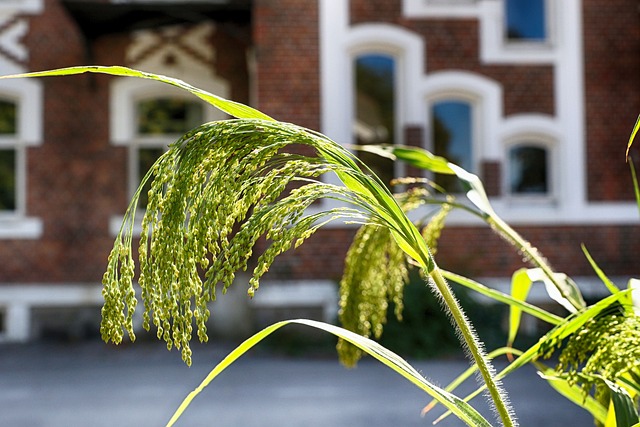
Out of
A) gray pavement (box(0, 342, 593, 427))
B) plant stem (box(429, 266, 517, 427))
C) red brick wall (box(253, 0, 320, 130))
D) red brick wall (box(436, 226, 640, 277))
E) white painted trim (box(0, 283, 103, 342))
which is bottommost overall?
gray pavement (box(0, 342, 593, 427))

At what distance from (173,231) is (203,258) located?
0.04 metres

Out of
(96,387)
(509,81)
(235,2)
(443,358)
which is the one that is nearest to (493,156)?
(509,81)

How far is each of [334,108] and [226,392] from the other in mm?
3840

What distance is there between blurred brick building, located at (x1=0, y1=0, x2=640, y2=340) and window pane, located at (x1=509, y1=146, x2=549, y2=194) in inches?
0.7

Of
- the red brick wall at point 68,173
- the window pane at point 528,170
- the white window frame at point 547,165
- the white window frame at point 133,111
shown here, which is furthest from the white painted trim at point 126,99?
the window pane at point 528,170

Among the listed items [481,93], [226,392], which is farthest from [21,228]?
[481,93]

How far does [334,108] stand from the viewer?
8.94m

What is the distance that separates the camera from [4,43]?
31.2ft

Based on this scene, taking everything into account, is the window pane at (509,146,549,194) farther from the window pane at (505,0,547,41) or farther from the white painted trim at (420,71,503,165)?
the window pane at (505,0,547,41)

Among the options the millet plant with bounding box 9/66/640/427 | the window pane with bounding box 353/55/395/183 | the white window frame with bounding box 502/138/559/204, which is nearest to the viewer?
the millet plant with bounding box 9/66/640/427

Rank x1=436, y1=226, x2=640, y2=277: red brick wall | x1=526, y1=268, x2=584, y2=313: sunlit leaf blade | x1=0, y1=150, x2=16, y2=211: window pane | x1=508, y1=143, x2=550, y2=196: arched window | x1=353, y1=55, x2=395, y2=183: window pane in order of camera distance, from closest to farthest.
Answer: x1=526, y1=268, x2=584, y2=313: sunlit leaf blade, x1=436, y1=226, x2=640, y2=277: red brick wall, x1=353, y1=55, x2=395, y2=183: window pane, x1=508, y1=143, x2=550, y2=196: arched window, x1=0, y1=150, x2=16, y2=211: window pane

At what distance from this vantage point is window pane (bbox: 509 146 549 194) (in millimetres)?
9523

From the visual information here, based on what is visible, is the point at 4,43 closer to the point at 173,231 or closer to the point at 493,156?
the point at 493,156

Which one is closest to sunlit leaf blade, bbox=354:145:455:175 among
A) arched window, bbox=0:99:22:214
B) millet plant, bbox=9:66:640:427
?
millet plant, bbox=9:66:640:427
